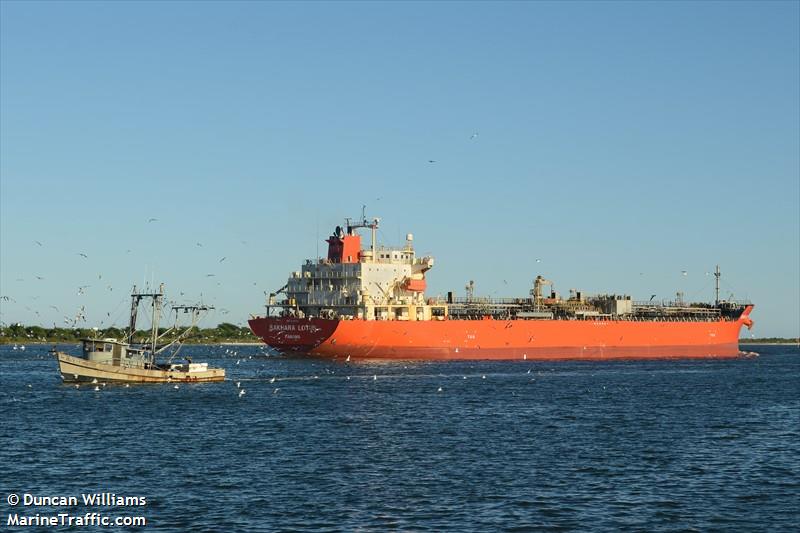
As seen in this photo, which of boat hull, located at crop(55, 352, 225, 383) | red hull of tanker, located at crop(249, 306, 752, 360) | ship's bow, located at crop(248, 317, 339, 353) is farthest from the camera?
red hull of tanker, located at crop(249, 306, 752, 360)

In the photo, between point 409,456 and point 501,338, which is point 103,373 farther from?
point 501,338

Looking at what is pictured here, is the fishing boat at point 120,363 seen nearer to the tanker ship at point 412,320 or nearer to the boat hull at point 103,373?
the boat hull at point 103,373

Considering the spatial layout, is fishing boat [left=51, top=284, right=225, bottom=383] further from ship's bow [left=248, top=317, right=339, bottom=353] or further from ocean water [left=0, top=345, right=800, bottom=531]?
ship's bow [left=248, top=317, right=339, bottom=353]

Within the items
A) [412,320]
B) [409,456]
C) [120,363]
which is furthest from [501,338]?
[409,456]

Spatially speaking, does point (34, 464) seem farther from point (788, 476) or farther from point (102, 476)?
point (788, 476)

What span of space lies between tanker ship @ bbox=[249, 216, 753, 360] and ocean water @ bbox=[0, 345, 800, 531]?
75.6 ft

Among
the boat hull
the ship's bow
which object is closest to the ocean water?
the boat hull

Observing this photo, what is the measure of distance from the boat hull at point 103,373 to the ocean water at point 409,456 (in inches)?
54.5

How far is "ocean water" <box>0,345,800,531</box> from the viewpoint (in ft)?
89.5

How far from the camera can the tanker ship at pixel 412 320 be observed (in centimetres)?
8931

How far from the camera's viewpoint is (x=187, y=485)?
1214 inches

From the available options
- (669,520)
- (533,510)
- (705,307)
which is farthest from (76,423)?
(705,307)

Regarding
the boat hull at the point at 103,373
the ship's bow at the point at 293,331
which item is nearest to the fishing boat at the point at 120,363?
the boat hull at the point at 103,373

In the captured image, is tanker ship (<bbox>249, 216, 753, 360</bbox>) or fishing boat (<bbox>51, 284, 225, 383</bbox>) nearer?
fishing boat (<bbox>51, 284, 225, 383</bbox>)
